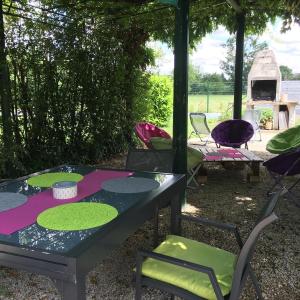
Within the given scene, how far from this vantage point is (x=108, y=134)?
6.93 meters

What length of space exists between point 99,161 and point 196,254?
4913mm

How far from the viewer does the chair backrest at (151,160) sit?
3.08 metres

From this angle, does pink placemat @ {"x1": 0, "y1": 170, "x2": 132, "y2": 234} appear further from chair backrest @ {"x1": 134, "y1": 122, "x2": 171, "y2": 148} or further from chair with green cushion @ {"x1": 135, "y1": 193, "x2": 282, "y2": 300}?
chair backrest @ {"x1": 134, "y1": 122, "x2": 171, "y2": 148}

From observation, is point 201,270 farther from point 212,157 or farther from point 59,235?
point 212,157

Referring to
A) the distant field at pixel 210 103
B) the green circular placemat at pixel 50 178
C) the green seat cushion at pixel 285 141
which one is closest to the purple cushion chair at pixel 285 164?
the green seat cushion at pixel 285 141

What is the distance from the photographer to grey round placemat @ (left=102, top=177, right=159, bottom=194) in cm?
215

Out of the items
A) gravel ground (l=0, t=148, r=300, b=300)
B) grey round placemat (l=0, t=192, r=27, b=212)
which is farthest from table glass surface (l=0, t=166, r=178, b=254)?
gravel ground (l=0, t=148, r=300, b=300)

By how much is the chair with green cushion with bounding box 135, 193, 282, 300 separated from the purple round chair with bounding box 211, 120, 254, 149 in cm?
464

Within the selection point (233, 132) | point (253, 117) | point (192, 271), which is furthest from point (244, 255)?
point (253, 117)

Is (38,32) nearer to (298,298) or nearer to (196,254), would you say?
(196,254)

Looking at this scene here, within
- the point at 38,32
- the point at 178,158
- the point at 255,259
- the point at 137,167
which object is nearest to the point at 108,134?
the point at 38,32

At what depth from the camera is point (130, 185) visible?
2264 mm

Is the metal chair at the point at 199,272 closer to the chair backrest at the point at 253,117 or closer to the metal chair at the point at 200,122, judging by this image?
the metal chair at the point at 200,122

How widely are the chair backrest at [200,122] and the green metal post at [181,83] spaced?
13.9 feet
